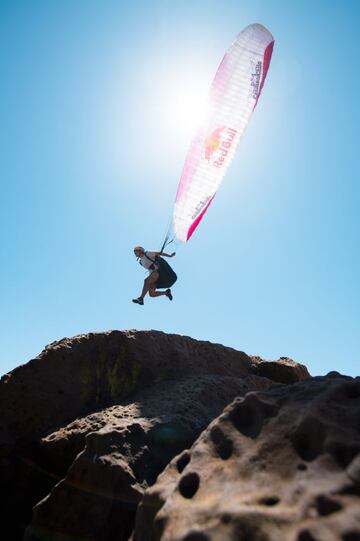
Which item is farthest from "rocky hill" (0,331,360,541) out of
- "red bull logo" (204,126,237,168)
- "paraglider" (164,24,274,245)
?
"red bull logo" (204,126,237,168)

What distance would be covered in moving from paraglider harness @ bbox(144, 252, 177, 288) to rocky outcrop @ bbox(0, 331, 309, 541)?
2616 millimetres

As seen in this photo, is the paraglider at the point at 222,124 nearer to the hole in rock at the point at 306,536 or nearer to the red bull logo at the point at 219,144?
the red bull logo at the point at 219,144

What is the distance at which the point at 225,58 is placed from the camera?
852cm

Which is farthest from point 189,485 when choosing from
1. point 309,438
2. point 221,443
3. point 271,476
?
point 309,438

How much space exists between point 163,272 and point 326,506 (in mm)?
7374

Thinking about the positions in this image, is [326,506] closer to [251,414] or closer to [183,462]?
[251,414]

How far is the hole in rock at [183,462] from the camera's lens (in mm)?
2879

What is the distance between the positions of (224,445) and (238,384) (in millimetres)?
3173

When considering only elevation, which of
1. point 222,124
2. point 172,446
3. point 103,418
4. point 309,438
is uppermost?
point 222,124

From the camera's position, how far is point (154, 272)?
29.9 feet

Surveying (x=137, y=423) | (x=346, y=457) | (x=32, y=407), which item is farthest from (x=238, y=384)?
(x=346, y=457)

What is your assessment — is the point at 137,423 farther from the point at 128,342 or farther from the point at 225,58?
the point at 225,58

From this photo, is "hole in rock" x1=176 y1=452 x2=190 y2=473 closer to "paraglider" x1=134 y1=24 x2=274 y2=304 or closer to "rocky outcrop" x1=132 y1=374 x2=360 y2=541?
"rocky outcrop" x1=132 y1=374 x2=360 y2=541

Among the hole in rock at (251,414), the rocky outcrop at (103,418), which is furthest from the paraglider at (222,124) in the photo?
the hole in rock at (251,414)
